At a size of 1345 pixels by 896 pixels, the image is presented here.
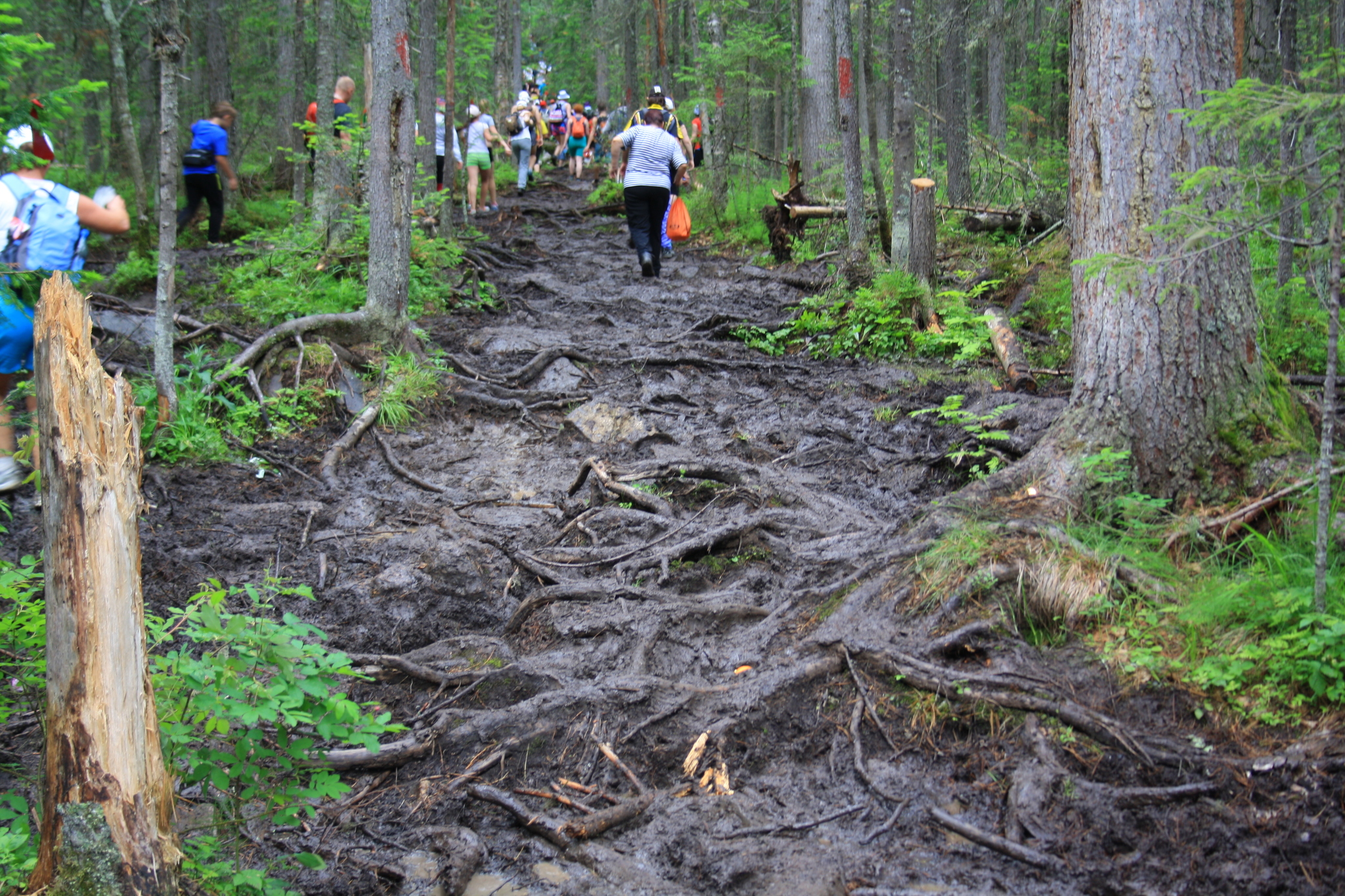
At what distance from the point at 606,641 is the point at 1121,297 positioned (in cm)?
320

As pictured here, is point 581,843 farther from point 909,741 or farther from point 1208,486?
point 1208,486

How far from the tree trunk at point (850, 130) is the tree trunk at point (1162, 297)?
624 centimetres

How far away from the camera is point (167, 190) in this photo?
270 inches

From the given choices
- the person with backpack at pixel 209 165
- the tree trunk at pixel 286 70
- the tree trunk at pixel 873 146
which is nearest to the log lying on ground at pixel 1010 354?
the tree trunk at pixel 873 146

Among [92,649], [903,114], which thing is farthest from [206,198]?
[92,649]

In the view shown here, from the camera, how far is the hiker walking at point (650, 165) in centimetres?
1155

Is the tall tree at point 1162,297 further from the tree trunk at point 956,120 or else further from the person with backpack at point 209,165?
the person with backpack at point 209,165

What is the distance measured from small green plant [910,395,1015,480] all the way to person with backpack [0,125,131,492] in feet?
17.8

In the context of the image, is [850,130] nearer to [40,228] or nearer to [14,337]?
[40,228]

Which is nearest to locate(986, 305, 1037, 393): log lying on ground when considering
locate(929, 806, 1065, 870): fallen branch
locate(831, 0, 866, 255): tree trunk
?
locate(831, 0, 866, 255): tree trunk

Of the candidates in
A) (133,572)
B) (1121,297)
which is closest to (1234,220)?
(1121,297)

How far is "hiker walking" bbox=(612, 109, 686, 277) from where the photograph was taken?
37.9ft

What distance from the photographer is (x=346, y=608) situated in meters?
5.39

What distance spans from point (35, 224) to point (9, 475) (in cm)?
183
